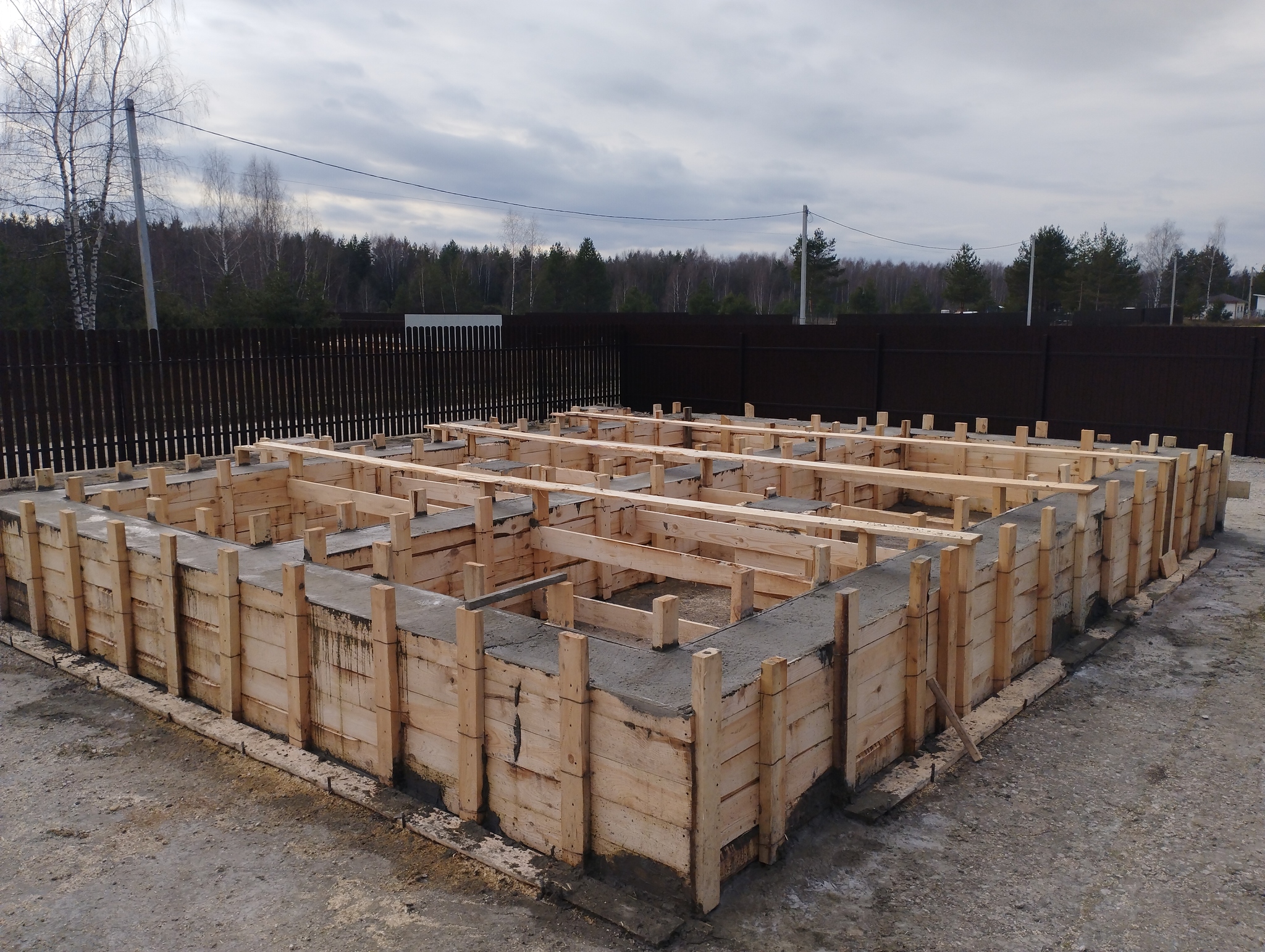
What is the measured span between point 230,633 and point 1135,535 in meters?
8.51

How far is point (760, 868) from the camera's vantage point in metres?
5.07

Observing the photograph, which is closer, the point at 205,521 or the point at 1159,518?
the point at 205,521

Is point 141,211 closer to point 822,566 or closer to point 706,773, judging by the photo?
point 822,566

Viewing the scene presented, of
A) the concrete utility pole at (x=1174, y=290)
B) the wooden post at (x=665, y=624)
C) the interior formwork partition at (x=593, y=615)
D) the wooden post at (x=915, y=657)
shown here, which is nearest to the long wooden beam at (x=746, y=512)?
the interior formwork partition at (x=593, y=615)

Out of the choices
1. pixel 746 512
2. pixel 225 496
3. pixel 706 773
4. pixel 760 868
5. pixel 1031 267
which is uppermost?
pixel 1031 267

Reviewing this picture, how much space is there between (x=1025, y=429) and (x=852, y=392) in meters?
10.3

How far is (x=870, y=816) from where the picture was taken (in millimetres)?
5578

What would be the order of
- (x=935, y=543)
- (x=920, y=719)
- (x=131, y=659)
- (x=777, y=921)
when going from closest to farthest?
(x=777, y=921) → (x=920, y=719) → (x=131, y=659) → (x=935, y=543)

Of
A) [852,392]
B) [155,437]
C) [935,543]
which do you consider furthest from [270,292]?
[935,543]

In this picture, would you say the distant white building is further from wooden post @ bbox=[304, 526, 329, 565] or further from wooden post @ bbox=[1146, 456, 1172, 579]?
wooden post @ bbox=[304, 526, 329, 565]

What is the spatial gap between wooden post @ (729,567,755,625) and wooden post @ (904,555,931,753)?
1.02 m

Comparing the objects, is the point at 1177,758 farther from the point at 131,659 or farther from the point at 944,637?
the point at 131,659

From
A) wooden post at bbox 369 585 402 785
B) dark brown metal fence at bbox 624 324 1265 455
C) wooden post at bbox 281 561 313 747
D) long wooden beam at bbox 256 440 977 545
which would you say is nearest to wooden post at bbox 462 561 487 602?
wooden post at bbox 369 585 402 785

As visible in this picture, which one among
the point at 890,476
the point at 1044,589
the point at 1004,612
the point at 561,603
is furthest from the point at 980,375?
the point at 561,603
